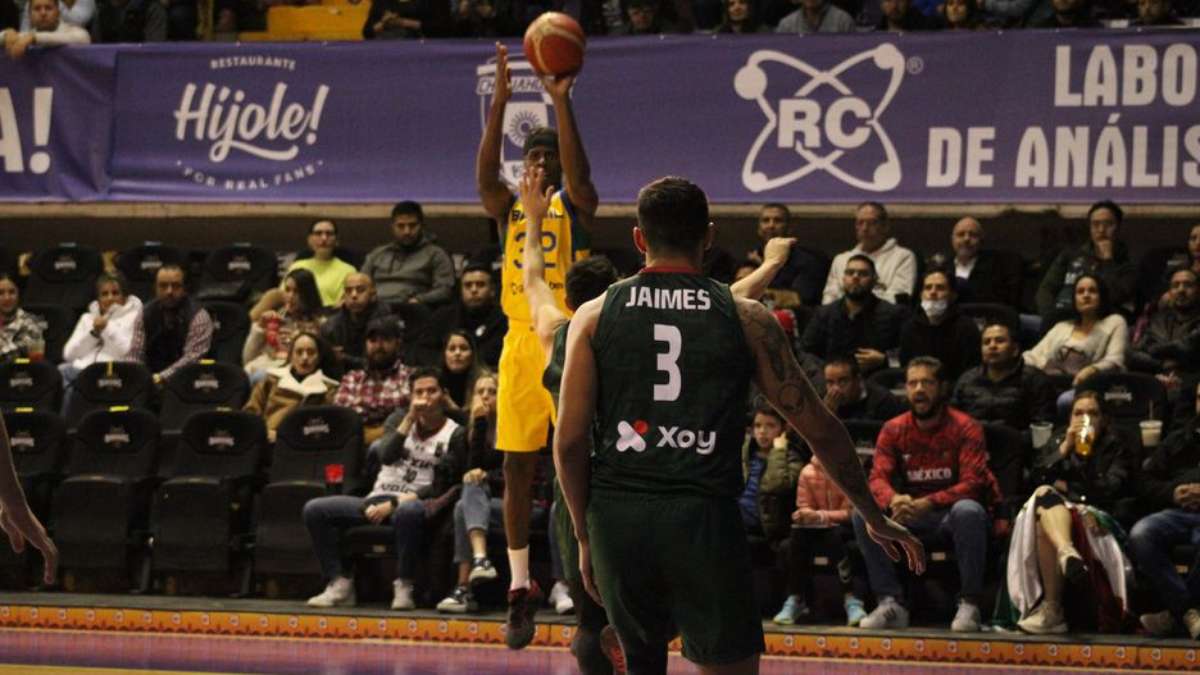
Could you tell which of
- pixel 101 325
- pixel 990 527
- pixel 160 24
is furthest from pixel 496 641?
pixel 160 24

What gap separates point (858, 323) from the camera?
40.7ft

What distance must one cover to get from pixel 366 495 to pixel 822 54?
4.61m

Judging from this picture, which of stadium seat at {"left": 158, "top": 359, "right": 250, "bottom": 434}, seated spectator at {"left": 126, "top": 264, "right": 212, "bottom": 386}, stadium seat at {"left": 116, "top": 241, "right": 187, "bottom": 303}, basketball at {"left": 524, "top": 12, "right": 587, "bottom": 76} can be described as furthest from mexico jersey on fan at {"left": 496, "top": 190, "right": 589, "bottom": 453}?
stadium seat at {"left": 116, "top": 241, "right": 187, "bottom": 303}

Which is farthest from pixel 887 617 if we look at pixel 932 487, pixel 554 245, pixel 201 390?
pixel 201 390

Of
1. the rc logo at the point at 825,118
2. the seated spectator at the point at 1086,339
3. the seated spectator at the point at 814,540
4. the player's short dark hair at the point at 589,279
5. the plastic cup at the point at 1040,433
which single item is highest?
the rc logo at the point at 825,118

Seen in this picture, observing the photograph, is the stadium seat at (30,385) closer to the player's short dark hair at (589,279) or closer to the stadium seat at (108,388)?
the stadium seat at (108,388)

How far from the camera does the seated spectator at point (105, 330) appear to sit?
13805 millimetres

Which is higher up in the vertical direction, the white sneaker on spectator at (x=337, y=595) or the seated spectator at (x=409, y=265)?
the seated spectator at (x=409, y=265)

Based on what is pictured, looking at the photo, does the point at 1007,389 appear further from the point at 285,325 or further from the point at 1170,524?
the point at 285,325

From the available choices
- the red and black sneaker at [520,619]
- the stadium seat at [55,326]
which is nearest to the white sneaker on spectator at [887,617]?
the red and black sneaker at [520,619]

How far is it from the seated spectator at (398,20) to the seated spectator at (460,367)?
3.38 metres

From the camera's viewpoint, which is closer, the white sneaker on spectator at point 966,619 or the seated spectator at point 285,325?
the white sneaker on spectator at point 966,619

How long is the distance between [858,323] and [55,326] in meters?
6.19

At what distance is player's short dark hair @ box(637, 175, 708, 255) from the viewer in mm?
5277
